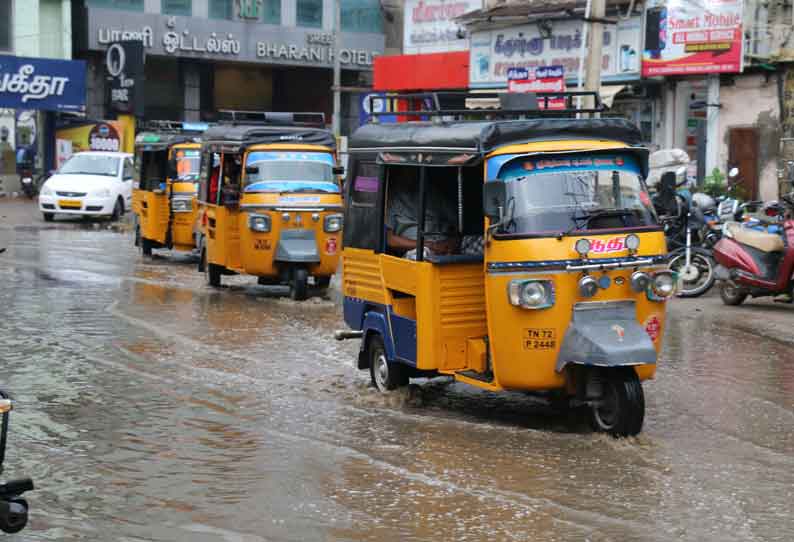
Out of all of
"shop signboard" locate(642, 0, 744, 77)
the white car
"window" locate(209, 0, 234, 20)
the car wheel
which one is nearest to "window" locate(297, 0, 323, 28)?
"window" locate(209, 0, 234, 20)

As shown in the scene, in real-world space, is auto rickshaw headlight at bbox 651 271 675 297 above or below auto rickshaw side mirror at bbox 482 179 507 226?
below

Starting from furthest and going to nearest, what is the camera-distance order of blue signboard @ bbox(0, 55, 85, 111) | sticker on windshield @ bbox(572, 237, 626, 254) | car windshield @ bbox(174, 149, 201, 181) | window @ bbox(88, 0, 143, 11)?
1. window @ bbox(88, 0, 143, 11)
2. blue signboard @ bbox(0, 55, 85, 111)
3. car windshield @ bbox(174, 149, 201, 181)
4. sticker on windshield @ bbox(572, 237, 626, 254)

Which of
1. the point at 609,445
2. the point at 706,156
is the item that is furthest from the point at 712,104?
the point at 609,445

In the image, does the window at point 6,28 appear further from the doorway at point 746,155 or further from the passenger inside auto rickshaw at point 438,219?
the passenger inside auto rickshaw at point 438,219

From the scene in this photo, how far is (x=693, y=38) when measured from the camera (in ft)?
88.7

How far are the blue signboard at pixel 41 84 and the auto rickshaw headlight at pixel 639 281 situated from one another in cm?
3715

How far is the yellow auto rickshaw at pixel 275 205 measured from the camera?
16.9 metres

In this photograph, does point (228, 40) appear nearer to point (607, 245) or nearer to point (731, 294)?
point (731, 294)

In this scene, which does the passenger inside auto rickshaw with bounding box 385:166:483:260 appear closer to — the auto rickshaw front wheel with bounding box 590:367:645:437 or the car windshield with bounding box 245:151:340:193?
the auto rickshaw front wheel with bounding box 590:367:645:437

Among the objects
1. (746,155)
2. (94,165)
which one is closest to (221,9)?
(94,165)

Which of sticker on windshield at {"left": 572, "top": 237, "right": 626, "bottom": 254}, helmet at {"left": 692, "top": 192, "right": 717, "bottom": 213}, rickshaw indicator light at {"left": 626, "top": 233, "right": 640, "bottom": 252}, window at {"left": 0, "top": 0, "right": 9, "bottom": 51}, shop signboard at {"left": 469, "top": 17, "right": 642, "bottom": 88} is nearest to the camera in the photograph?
sticker on windshield at {"left": 572, "top": 237, "right": 626, "bottom": 254}

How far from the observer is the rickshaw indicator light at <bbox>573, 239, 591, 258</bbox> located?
8.59m

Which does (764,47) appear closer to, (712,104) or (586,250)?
(712,104)

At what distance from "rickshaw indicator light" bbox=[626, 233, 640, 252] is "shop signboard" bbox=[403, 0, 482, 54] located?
2970 cm
